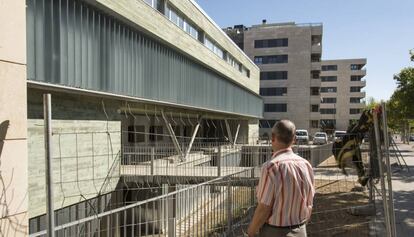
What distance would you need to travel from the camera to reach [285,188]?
3348 millimetres

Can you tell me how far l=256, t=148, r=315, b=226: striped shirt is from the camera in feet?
10.9

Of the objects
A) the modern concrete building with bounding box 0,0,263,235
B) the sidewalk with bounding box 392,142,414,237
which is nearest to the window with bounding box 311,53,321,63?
the modern concrete building with bounding box 0,0,263,235

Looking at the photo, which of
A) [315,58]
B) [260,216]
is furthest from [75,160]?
[315,58]

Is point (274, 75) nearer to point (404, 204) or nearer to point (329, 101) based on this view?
point (329, 101)

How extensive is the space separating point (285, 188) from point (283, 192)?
0.13 feet

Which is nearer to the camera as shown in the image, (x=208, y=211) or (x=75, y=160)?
(x=208, y=211)

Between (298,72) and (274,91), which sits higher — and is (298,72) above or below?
above

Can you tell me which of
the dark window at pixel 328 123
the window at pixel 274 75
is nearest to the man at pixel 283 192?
the window at pixel 274 75

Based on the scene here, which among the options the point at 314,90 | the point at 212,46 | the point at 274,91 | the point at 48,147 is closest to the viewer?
the point at 48,147

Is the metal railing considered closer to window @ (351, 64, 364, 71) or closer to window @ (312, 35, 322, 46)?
window @ (312, 35, 322, 46)

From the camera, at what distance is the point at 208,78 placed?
24875 mm

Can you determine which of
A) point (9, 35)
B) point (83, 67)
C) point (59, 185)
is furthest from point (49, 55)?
point (9, 35)

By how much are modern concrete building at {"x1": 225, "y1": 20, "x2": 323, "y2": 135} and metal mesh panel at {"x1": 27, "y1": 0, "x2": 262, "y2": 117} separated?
49.9 meters

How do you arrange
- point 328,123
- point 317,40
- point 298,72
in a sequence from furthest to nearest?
point 328,123 → point 317,40 → point 298,72
